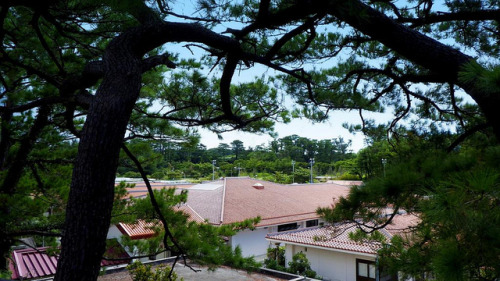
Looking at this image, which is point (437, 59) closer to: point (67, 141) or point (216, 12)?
point (216, 12)

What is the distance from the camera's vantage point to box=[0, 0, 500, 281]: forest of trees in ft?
4.11

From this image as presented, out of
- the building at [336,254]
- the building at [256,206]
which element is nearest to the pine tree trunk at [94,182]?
the building at [336,254]

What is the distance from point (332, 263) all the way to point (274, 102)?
7.74 m

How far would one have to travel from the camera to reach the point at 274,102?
11.3ft

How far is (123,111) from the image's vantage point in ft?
4.52

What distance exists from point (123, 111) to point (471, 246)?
132 cm

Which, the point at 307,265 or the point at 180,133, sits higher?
the point at 180,133

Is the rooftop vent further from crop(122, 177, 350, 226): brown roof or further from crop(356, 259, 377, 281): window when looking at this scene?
crop(356, 259, 377, 281): window

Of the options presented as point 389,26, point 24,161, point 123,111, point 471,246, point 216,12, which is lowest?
point 471,246

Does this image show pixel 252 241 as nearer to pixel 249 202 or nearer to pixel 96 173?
pixel 249 202

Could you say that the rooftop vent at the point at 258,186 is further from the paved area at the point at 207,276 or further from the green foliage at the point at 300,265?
the paved area at the point at 207,276

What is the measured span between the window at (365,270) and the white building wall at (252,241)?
3574 millimetres

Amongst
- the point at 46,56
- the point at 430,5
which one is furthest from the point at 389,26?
the point at 46,56

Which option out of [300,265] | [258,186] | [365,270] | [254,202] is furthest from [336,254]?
[258,186]
